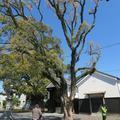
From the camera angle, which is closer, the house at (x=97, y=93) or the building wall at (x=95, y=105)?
the building wall at (x=95, y=105)

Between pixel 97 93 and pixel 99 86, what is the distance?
1.15m

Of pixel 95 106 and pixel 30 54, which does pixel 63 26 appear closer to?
pixel 30 54

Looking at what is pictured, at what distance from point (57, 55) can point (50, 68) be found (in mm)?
1603

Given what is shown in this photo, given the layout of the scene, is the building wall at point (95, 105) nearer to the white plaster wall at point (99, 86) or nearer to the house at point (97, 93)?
the house at point (97, 93)

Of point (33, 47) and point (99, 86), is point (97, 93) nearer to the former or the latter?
point (99, 86)

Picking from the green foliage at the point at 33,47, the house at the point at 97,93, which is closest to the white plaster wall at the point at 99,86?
the house at the point at 97,93

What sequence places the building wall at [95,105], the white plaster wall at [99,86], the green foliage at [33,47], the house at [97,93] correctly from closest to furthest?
the green foliage at [33,47]
the building wall at [95,105]
the house at [97,93]
the white plaster wall at [99,86]

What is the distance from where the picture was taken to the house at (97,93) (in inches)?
1585

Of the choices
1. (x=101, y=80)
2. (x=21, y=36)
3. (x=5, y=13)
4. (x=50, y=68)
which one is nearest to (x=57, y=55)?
(x=50, y=68)

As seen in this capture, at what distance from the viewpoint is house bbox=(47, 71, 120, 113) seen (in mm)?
40250

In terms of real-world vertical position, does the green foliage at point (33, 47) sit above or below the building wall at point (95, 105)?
above

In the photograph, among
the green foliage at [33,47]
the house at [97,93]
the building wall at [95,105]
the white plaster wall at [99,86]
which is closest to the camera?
the green foliage at [33,47]

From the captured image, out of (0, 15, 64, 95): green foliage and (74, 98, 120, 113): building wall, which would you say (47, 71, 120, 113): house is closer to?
(74, 98, 120, 113): building wall

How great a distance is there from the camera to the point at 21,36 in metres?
28.8
